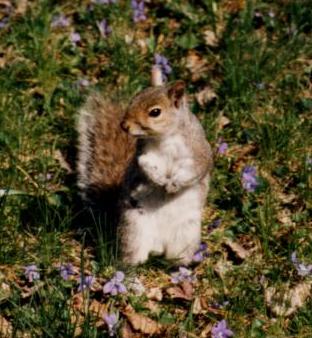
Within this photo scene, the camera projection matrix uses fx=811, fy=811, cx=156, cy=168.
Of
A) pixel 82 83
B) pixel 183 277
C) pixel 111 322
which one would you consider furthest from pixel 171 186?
pixel 82 83

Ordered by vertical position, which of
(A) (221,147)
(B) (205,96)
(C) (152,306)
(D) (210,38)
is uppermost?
(D) (210,38)

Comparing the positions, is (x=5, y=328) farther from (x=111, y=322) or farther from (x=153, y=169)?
(x=153, y=169)

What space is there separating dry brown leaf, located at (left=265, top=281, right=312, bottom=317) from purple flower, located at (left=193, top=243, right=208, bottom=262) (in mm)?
328

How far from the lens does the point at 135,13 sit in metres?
4.59

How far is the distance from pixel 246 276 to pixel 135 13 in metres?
1.81

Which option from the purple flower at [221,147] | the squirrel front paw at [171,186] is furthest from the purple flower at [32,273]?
the purple flower at [221,147]

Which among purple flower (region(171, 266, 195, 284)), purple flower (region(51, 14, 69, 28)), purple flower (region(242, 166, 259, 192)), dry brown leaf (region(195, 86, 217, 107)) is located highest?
purple flower (region(51, 14, 69, 28))

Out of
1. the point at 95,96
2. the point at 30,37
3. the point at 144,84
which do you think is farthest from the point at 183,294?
the point at 30,37

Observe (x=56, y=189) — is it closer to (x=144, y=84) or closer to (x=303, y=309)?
(x=144, y=84)

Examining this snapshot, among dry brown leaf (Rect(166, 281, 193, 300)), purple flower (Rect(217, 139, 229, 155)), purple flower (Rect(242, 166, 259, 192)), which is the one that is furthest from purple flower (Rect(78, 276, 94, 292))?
purple flower (Rect(217, 139, 229, 155))

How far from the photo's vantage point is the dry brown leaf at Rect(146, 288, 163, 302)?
11.3ft

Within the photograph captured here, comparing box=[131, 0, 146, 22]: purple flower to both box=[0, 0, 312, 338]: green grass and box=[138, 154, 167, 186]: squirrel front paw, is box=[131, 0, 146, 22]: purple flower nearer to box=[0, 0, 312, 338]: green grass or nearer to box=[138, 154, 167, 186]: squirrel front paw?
box=[0, 0, 312, 338]: green grass

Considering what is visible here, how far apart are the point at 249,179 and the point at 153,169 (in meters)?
0.67

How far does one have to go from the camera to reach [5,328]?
3.10m
